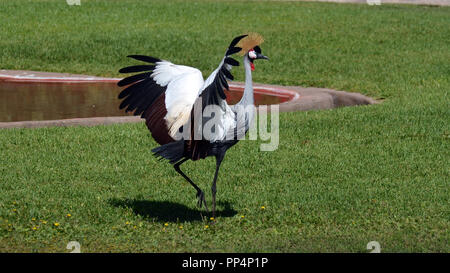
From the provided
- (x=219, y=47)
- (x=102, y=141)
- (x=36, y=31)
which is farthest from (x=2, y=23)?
(x=102, y=141)

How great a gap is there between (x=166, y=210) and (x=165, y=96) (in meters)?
1.24

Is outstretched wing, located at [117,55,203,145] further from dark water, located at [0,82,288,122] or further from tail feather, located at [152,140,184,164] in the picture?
dark water, located at [0,82,288,122]

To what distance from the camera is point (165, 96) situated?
7.24 metres

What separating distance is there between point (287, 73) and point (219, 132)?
31.3 ft

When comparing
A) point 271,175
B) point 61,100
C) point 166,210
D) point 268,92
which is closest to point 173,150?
point 166,210

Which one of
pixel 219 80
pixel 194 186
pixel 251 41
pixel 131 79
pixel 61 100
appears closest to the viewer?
pixel 219 80

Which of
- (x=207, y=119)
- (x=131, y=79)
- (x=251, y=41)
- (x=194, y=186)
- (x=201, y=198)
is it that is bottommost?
(x=201, y=198)

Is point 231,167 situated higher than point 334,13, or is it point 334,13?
point 334,13

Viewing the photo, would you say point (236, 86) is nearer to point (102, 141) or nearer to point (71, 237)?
point (102, 141)

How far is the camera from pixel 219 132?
7.14 m

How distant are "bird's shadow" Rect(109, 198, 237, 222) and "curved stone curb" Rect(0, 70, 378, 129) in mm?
3793

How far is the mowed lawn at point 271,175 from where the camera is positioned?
7.20 meters

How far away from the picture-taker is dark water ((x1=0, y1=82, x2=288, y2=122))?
43.1 feet

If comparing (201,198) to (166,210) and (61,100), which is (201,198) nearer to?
(166,210)
